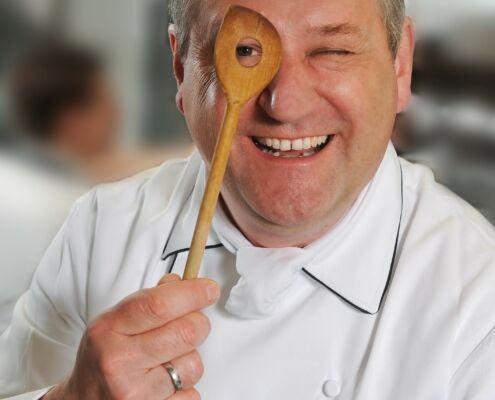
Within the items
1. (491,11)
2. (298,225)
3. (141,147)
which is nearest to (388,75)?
(298,225)

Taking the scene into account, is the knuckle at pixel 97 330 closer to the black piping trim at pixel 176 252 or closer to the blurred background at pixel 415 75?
the black piping trim at pixel 176 252

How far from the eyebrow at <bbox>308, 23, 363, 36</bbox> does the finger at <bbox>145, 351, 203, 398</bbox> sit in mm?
363

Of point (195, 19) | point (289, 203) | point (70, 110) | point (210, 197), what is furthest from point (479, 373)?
point (70, 110)

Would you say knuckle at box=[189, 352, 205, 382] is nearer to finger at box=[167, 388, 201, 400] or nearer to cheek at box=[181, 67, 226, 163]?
finger at box=[167, 388, 201, 400]

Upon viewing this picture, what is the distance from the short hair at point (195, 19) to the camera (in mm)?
894

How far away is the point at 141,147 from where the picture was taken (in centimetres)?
167

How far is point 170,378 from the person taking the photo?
0.67 meters

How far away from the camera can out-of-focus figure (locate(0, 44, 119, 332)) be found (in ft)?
5.32

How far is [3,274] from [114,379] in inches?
36.2

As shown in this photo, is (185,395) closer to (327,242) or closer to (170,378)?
(170,378)

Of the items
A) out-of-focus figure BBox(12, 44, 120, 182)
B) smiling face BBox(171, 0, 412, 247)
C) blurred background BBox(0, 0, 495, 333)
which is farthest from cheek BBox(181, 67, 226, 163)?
out-of-focus figure BBox(12, 44, 120, 182)

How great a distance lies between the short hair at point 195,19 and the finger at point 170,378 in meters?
0.42

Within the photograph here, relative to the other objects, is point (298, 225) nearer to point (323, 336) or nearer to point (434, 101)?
point (323, 336)

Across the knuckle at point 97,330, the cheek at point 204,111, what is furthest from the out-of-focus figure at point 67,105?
the knuckle at point 97,330
